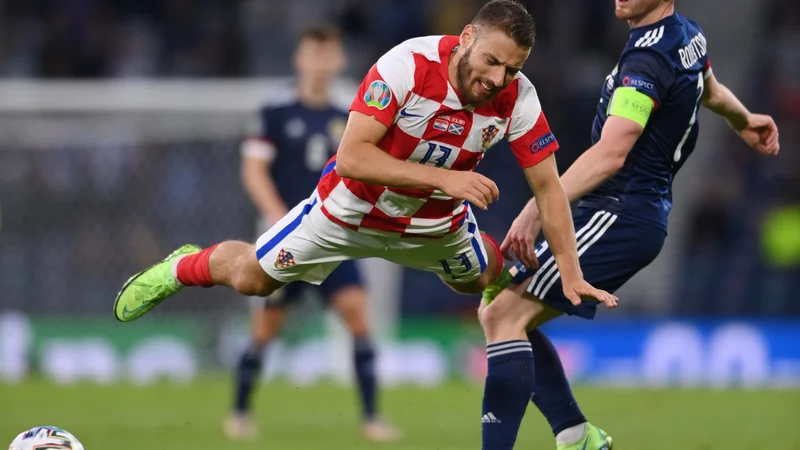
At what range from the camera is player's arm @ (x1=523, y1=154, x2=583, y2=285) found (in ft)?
17.7

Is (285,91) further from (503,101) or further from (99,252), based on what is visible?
(99,252)

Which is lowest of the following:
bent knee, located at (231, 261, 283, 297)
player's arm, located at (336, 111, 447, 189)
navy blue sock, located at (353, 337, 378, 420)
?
navy blue sock, located at (353, 337, 378, 420)

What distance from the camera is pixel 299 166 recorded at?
355 inches

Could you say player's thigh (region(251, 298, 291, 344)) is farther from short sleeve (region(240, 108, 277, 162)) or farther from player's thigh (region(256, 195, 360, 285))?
player's thigh (region(256, 195, 360, 285))

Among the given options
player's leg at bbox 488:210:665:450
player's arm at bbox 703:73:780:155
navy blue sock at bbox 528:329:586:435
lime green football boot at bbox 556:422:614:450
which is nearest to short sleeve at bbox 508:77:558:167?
player's leg at bbox 488:210:665:450

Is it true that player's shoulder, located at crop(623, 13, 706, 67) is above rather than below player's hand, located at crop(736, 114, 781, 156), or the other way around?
above

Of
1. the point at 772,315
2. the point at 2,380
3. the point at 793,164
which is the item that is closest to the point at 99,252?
the point at 2,380

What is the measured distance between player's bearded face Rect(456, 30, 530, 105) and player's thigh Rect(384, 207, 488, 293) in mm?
817

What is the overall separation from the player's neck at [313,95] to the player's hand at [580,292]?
13.4 ft

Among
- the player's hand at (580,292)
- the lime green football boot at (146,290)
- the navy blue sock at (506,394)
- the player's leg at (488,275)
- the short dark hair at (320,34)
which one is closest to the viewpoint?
the player's hand at (580,292)

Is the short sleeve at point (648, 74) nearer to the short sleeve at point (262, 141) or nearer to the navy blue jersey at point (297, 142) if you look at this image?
the navy blue jersey at point (297, 142)

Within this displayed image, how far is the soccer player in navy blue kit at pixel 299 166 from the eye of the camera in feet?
28.3

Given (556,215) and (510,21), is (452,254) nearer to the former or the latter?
(556,215)

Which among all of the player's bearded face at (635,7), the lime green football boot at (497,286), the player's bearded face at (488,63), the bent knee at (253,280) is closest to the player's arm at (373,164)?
the player's bearded face at (488,63)
